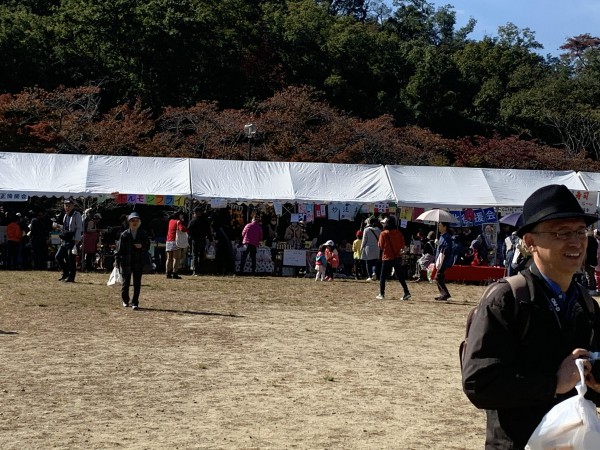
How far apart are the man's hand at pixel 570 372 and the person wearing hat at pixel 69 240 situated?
671 inches

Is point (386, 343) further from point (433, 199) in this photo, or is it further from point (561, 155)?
point (561, 155)

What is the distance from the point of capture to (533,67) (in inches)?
2008

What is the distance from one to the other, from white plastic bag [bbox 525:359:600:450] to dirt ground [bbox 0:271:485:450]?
4280mm

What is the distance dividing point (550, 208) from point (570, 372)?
1.79 ft

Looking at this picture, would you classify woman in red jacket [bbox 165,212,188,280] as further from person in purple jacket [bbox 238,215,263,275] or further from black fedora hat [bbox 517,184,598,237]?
black fedora hat [bbox 517,184,598,237]

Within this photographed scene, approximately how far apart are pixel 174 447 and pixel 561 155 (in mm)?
35871

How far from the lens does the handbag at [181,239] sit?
22.3 m

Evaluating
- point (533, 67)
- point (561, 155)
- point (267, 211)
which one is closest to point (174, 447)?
point (267, 211)

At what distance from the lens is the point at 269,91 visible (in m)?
43.1

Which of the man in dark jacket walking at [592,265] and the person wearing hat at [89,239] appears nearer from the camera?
the man in dark jacket walking at [592,265]

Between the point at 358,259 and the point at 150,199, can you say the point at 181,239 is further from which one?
the point at 358,259

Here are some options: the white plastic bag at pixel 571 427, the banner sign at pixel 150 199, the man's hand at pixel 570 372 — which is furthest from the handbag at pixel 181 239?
the white plastic bag at pixel 571 427

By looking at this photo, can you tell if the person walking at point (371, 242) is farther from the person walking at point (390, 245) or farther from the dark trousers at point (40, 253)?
the dark trousers at point (40, 253)

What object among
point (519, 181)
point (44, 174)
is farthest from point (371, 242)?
point (44, 174)
